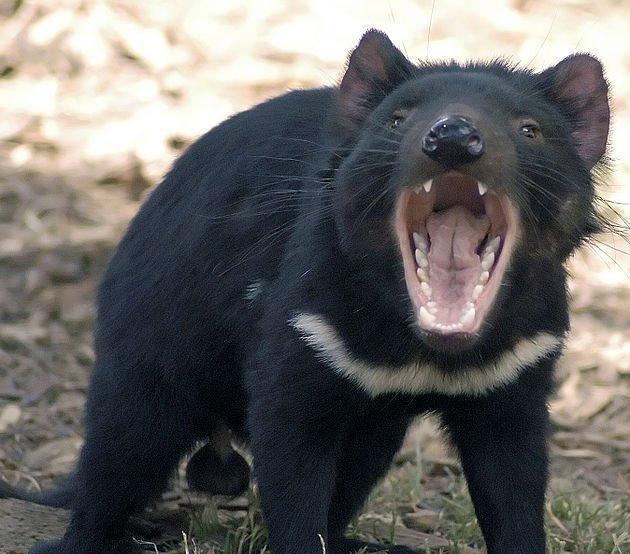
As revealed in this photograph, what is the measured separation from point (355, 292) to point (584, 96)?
81cm

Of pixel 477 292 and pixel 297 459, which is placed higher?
pixel 477 292

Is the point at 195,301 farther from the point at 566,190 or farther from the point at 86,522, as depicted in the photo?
the point at 566,190

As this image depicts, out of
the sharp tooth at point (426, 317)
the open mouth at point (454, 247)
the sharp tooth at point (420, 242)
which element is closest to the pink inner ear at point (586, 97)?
the open mouth at point (454, 247)

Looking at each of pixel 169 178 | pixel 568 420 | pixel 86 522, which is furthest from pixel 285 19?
pixel 86 522

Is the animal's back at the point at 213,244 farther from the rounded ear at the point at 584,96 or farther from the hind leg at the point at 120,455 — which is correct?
the rounded ear at the point at 584,96

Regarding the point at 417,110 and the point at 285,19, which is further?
the point at 285,19

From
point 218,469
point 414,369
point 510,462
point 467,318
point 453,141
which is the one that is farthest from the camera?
point 218,469

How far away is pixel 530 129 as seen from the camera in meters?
3.33

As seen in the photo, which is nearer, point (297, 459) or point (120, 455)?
point (297, 459)

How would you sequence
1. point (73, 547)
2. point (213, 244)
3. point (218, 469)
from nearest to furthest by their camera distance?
point (213, 244) < point (73, 547) < point (218, 469)

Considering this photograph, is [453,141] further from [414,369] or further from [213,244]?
[213,244]

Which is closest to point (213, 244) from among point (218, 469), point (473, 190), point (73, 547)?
point (218, 469)

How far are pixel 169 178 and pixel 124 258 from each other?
11.3 inches

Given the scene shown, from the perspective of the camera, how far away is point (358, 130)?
3.52 m
